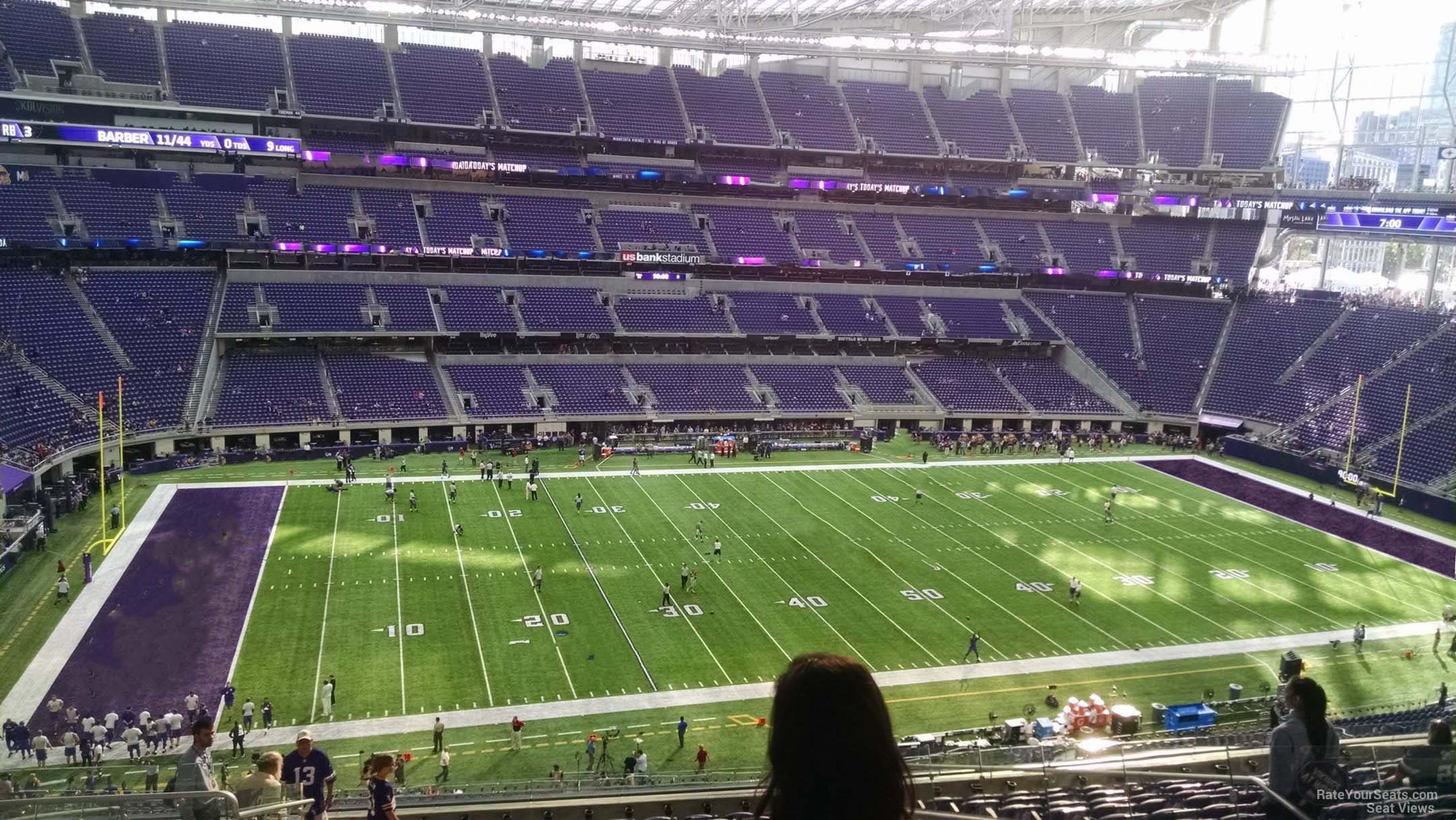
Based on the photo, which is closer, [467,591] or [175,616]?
[175,616]

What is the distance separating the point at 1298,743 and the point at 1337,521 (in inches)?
1608

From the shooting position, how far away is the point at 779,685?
3055 mm

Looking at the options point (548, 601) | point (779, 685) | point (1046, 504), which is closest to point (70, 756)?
point (548, 601)

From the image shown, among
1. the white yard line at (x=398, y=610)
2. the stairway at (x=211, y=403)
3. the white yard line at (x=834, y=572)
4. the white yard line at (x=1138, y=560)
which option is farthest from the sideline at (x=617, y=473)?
the white yard line at (x=1138, y=560)

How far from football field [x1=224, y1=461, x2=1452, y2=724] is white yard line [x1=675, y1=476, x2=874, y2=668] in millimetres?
116

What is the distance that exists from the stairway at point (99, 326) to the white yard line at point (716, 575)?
79.6 feet

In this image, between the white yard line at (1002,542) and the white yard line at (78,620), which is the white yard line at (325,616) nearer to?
the white yard line at (78,620)

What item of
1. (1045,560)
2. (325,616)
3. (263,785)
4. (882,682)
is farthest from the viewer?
(1045,560)

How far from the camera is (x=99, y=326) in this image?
157ft

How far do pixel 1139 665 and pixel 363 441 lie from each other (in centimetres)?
3677

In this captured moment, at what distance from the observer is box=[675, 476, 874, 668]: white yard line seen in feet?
91.8

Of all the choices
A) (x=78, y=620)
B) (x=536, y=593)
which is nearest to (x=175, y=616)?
(x=78, y=620)

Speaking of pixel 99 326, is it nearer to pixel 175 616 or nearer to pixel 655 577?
pixel 175 616

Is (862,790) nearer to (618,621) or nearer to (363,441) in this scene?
(618,621)
